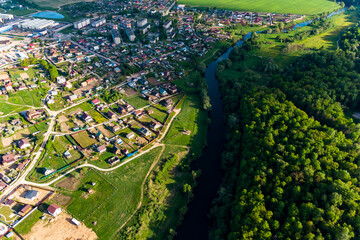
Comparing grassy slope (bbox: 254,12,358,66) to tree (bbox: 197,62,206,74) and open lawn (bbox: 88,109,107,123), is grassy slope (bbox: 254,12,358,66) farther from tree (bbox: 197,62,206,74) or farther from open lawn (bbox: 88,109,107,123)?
open lawn (bbox: 88,109,107,123)

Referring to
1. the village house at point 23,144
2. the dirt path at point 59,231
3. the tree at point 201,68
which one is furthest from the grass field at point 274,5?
the dirt path at point 59,231

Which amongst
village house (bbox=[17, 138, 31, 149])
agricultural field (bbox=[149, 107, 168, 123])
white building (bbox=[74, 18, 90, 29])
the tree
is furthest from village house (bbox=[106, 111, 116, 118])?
white building (bbox=[74, 18, 90, 29])

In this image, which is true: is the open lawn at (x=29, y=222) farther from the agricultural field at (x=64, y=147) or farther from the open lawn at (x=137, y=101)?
the open lawn at (x=137, y=101)

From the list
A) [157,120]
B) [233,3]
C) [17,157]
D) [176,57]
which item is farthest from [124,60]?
[233,3]

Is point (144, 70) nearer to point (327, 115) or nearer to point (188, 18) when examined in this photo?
point (327, 115)

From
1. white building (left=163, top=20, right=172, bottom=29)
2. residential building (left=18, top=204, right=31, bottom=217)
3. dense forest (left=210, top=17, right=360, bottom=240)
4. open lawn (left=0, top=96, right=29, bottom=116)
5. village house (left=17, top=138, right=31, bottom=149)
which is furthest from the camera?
white building (left=163, top=20, right=172, bottom=29)

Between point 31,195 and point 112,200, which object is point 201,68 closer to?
point 112,200
